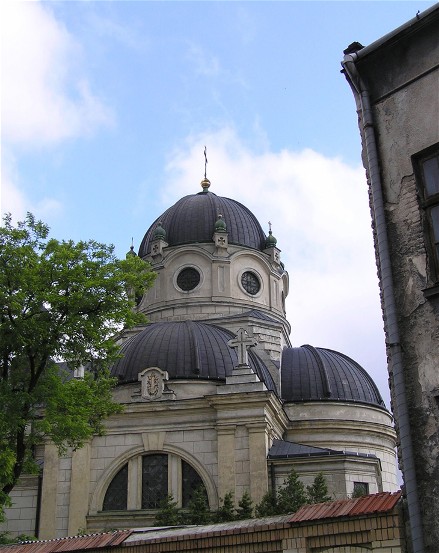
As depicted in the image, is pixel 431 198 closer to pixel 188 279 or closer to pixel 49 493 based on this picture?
pixel 49 493

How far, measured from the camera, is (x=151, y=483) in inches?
1074

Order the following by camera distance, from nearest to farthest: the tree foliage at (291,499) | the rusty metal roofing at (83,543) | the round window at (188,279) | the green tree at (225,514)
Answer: the rusty metal roofing at (83,543), the tree foliage at (291,499), the green tree at (225,514), the round window at (188,279)

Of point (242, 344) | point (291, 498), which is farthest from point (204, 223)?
point (291, 498)

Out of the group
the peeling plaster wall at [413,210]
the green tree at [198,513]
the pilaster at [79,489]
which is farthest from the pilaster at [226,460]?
the peeling plaster wall at [413,210]

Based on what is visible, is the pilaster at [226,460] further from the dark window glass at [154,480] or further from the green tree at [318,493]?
the green tree at [318,493]

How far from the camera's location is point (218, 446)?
1066 inches

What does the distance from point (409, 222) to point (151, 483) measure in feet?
64.3

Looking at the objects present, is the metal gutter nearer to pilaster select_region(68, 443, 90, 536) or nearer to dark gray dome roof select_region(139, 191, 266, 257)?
pilaster select_region(68, 443, 90, 536)

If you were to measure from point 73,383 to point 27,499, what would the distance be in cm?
1324

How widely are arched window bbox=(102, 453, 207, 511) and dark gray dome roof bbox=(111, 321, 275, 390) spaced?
3.32m

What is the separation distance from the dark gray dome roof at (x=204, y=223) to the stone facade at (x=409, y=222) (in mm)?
29778

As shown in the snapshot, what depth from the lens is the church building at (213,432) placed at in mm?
26938

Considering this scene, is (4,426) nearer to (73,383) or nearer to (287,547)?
(73,383)

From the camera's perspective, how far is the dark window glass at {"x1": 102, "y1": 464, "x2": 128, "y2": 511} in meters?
27.3
